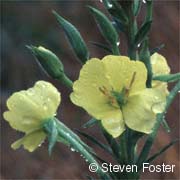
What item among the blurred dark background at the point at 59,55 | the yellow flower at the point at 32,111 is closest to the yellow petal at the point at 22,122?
the yellow flower at the point at 32,111

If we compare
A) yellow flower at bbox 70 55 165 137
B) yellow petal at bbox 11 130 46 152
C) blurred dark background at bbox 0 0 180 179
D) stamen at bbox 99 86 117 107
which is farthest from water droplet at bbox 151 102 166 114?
blurred dark background at bbox 0 0 180 179

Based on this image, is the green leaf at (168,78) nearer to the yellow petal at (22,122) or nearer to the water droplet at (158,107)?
the water droplet at (158,107)

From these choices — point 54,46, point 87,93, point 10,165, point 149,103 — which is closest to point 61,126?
point 87,93

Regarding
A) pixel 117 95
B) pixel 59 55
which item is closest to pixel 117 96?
pixel 117 95

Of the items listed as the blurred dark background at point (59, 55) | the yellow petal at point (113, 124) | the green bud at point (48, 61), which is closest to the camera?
the yellow petal at point (113, 124)

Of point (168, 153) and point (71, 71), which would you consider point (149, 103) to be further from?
point (71, 71)

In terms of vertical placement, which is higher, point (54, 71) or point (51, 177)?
point (54, 71)
